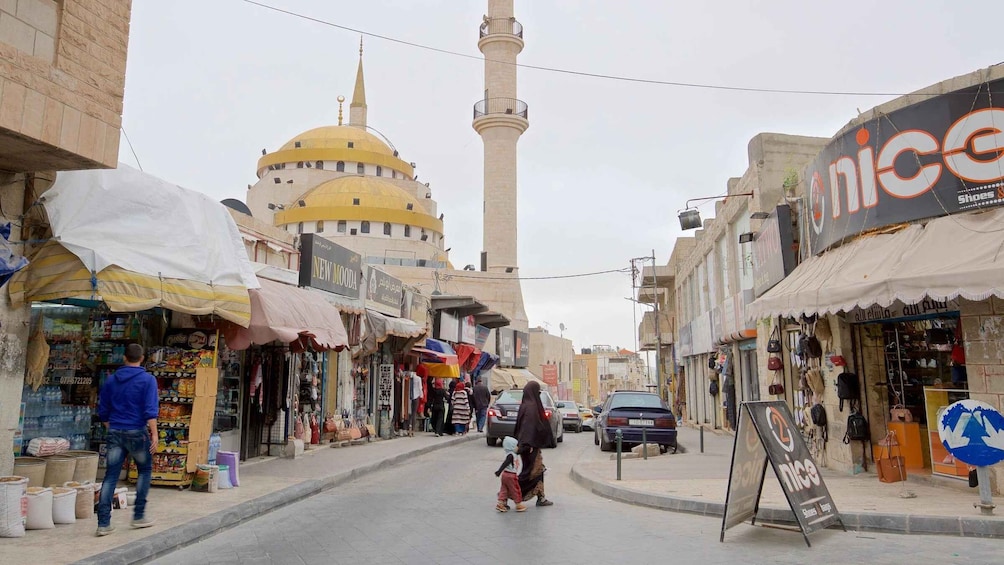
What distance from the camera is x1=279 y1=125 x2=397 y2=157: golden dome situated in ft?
180

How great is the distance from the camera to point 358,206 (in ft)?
154

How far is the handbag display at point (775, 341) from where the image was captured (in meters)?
13.2

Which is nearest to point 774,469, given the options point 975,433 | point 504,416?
point 975,433

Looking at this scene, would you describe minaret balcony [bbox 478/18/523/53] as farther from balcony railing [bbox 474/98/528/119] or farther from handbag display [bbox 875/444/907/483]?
handbag display [bbox 875/444/907/483]

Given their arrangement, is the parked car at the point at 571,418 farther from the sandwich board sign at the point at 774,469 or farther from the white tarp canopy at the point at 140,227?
the sandwich board sign at the point at 774,469

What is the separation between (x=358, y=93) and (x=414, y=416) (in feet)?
176

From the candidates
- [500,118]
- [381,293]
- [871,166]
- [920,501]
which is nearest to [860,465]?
[920,501]

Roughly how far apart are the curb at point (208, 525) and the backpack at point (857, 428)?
774 centimetres

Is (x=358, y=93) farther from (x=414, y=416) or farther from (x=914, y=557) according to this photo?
(x=914, y=557)

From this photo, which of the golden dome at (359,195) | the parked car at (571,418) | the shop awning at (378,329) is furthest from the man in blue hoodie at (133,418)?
the golden dome at (359,195)

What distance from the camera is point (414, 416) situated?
2119 centimetres

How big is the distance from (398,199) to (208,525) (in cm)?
4294

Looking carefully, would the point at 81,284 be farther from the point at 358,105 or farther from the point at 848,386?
the point at 358,105

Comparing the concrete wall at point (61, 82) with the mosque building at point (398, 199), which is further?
the mosque building at point (398, 199)
